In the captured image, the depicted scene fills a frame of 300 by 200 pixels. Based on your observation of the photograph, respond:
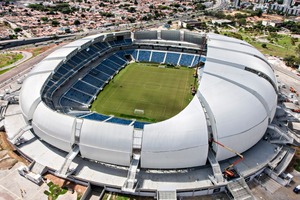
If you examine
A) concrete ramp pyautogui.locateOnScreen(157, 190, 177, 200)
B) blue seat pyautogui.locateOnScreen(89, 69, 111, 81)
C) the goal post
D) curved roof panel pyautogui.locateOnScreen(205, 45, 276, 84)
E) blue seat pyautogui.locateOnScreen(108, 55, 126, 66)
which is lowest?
the goal post

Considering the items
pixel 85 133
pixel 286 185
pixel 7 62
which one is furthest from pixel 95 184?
pixel 7 62

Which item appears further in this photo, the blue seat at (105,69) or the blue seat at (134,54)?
the blue seat at (134,54)

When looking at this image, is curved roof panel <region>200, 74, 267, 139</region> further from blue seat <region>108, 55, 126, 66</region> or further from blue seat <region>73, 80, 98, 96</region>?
blue seat <region>108, 55, 126, 66</region>

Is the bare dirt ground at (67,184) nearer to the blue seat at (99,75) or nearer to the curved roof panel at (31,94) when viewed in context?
the curved roof panel at (31,94)

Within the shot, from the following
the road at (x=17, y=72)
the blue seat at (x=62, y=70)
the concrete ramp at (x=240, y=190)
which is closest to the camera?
the concrete ramp at (x=240, y=190)

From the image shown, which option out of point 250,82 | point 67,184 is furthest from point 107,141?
point 250,82

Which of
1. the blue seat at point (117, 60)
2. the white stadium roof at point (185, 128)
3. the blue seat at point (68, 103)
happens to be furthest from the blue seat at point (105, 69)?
the white stadium roof at point (185, 128)

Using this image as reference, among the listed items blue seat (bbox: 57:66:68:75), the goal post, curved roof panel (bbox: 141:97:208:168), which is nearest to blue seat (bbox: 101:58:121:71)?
blue seat (bbox: 57:66:68:75)
